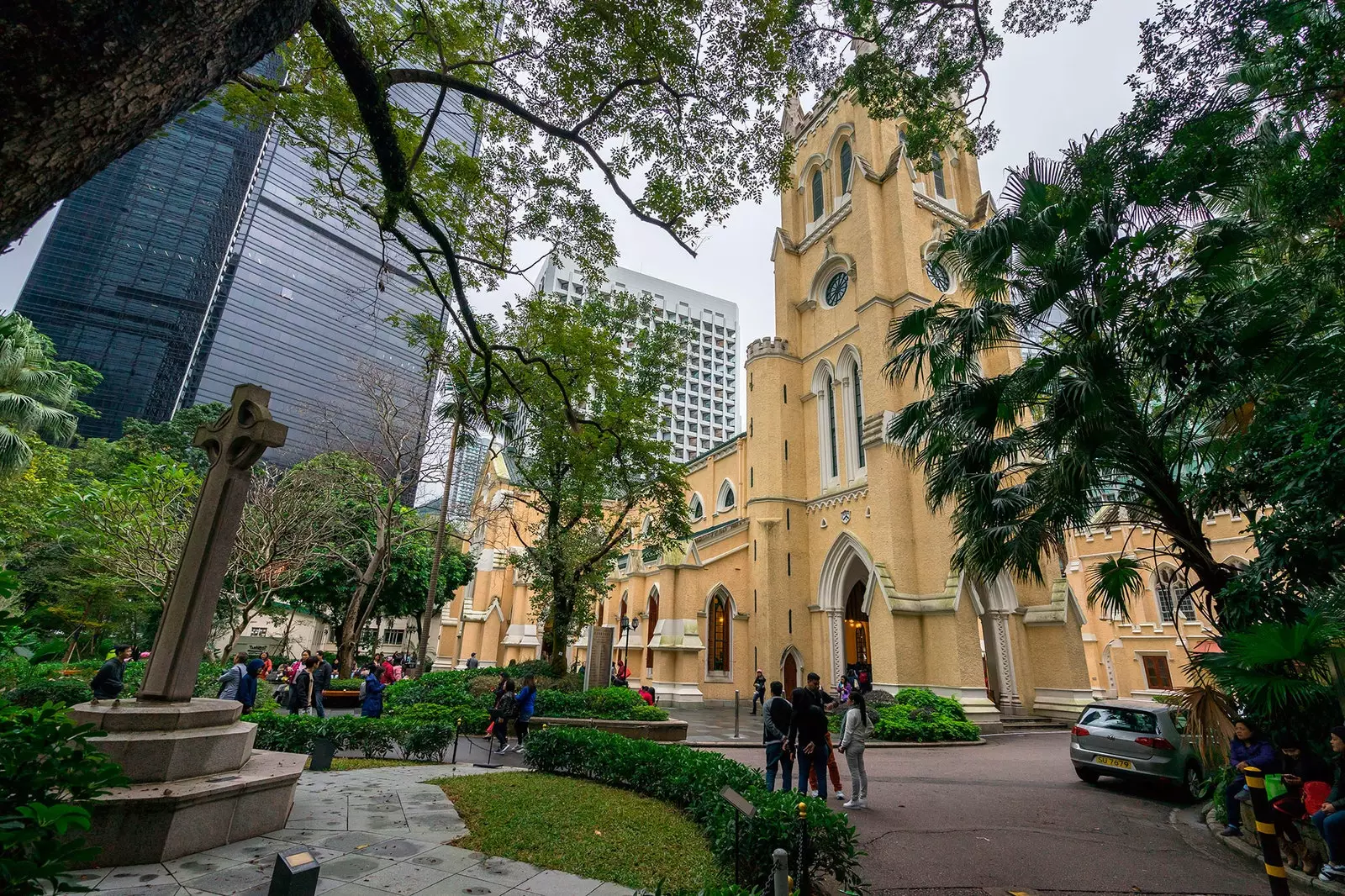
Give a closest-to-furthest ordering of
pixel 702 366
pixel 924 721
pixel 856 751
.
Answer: pixel 856 751 → pixel 924 721 → pixel 702 366

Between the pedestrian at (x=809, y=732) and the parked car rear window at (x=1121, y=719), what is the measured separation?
4.84m

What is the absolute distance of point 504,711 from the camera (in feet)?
36.1

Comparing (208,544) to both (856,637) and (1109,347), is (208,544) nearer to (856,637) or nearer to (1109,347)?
(1109,347)

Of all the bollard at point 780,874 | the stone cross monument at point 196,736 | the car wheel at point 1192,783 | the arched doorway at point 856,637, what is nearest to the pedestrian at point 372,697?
A: the stone cross monument at point 196,736

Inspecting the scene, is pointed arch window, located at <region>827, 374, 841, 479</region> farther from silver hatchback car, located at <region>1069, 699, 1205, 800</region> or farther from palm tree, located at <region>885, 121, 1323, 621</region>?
silver hatchback car, located at <region>1069, 699, 1205, 800</region>

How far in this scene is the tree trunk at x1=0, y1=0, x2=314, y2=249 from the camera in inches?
70.9

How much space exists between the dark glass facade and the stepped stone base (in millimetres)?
57700

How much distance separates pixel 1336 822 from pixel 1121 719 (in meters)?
4.29

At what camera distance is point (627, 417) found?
15422 mm

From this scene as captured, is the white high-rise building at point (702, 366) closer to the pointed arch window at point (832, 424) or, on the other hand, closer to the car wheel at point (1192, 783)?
the pointed arch window at point (832, 424)

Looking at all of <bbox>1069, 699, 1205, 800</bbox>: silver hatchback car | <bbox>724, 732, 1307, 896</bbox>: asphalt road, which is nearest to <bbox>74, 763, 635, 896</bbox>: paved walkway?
<bbox>724, 732, 1307, 896</bbox>: asphalt road

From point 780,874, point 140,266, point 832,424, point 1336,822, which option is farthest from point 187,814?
point 140,266

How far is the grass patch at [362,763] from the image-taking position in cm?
820

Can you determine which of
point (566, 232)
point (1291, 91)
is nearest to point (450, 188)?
point (566, 232)
